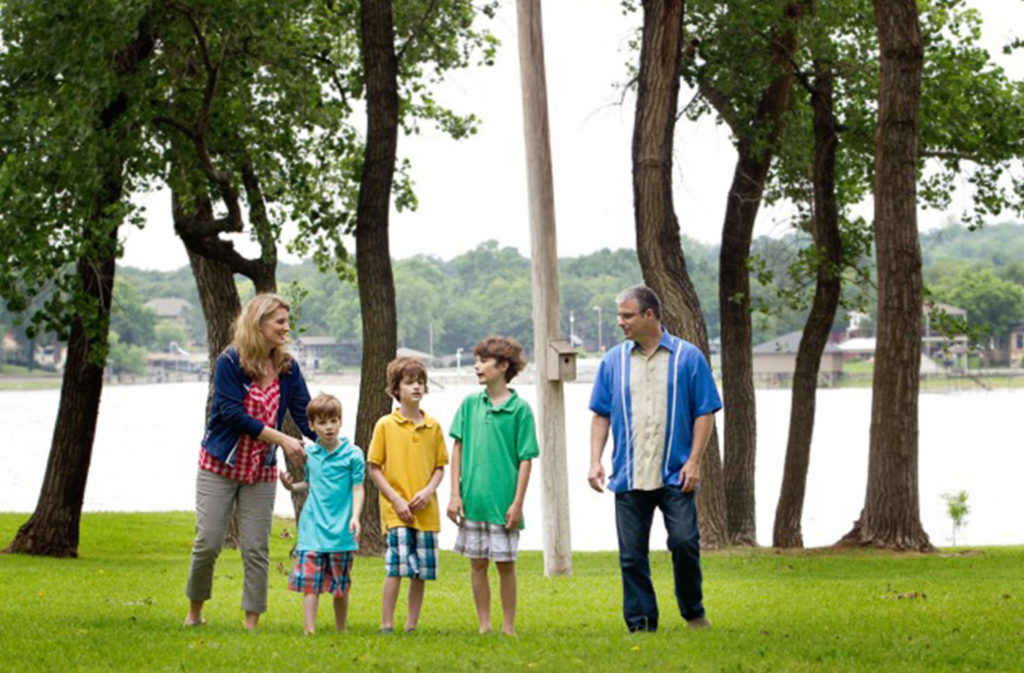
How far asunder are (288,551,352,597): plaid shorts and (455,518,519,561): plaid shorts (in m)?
0.68

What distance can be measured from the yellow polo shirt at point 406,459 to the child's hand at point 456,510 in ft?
0.32

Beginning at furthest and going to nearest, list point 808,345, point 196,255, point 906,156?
1. point 808,345
2. point 196,255
3. point 906,156

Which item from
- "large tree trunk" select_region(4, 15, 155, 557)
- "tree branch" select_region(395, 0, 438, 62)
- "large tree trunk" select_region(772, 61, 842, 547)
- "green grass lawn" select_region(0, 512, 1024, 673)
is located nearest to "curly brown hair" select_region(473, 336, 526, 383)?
"green grass lawn" select_region(0, 512, 1024, 673)

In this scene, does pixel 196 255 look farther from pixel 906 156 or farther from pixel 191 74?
pixel 906 156

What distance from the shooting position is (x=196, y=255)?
72.5 ft

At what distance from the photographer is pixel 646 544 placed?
955 cm

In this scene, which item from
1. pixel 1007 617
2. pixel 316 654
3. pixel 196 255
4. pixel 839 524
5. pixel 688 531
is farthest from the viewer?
pixel 839 524

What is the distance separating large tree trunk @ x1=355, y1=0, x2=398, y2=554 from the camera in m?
20.1

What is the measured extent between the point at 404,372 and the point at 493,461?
0.68m

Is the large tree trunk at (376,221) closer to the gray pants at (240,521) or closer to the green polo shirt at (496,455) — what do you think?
the gray pants at (240,521)

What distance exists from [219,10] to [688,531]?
11.9 meters

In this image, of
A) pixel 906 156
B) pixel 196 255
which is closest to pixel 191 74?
pixel 196 255

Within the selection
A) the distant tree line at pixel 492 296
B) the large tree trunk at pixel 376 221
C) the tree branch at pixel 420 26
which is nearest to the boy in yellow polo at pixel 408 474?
the large tree trunk at pixel 376 221

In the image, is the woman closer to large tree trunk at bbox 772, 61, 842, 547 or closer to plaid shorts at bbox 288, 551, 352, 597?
plaid shorts at bbox 288, 551, 352, 597
